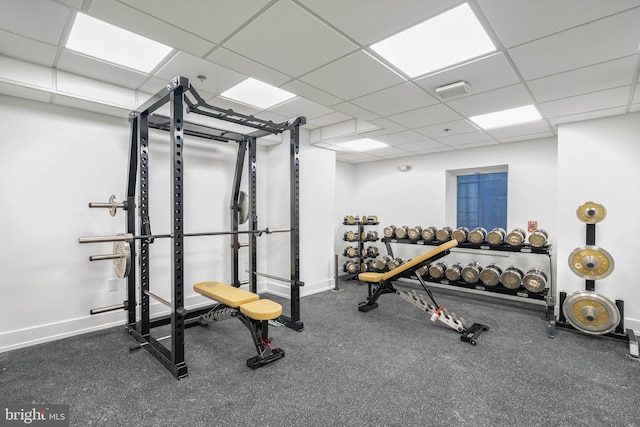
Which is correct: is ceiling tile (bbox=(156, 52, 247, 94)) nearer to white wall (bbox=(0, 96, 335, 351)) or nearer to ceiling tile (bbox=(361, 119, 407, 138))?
white wall (bbox=(0, 96, 335, 351))

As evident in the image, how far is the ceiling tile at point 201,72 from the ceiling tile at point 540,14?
2013 millimetres

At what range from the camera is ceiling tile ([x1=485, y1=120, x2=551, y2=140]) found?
3.74m

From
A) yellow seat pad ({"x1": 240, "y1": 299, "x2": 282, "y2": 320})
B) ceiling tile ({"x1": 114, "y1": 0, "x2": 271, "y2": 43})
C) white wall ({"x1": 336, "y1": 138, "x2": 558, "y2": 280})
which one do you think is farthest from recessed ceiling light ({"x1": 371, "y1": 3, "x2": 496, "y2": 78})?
white wall ({"x1": 336, "y1": 138, "x2": 558, "y2": 280})

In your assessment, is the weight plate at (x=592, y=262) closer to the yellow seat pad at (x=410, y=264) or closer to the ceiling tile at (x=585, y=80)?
the yellow seat pad at (x=410, y=264)

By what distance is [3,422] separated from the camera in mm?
1888

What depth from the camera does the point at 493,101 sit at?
2.98 meters

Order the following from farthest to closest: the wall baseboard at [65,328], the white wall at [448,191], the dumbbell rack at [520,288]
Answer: the white wall at [448,191]
the dumbbell rack at [520,288]
the wall baseboard at [65,328]

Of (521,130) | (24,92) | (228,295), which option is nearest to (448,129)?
(521,130)

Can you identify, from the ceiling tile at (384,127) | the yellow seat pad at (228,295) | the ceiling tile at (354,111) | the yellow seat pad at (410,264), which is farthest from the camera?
the ceiling tile at (384,127)

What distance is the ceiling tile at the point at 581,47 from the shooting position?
176cm

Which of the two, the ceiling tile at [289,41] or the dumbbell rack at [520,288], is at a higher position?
the ceiling tile at [289,41]

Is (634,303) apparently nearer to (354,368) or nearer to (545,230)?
(545,230)

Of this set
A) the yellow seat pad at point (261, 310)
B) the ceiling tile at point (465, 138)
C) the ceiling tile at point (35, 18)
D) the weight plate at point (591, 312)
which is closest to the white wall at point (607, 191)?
the weight plate at point (591, 312)

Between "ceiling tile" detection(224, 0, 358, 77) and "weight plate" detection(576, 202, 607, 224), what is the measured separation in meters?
3.03
